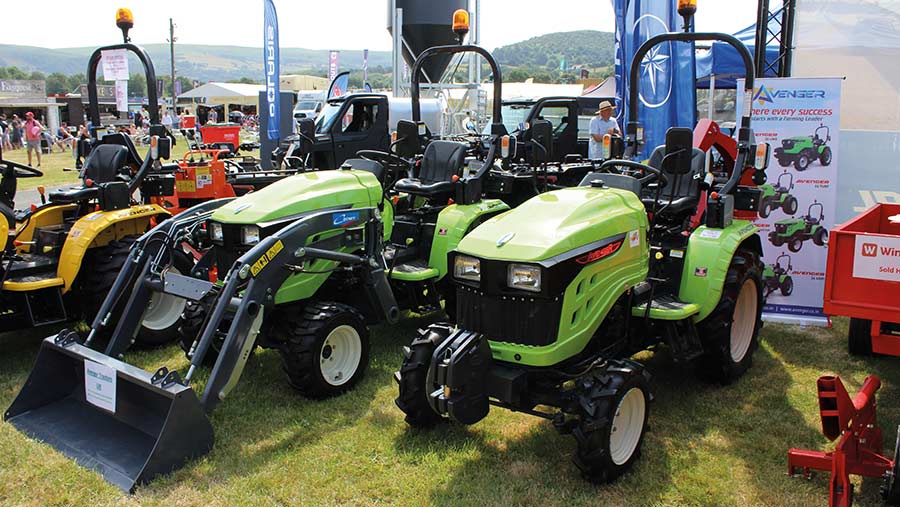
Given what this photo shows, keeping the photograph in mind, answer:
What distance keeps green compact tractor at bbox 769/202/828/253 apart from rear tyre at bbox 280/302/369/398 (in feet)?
12.4

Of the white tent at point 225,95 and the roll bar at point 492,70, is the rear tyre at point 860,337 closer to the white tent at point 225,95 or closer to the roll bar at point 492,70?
the roll bar at point 492,70

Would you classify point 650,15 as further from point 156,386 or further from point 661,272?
point 156,386

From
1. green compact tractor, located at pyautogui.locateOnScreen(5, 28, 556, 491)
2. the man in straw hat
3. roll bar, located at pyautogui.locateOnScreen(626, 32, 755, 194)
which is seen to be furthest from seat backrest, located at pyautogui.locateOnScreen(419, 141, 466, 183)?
the man in straw hat

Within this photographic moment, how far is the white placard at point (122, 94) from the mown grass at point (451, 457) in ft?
10.9

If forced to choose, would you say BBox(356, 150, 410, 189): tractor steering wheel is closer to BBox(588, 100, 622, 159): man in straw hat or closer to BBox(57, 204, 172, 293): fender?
BBox(57, 204, 172, 293): fender

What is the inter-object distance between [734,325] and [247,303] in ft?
10.3

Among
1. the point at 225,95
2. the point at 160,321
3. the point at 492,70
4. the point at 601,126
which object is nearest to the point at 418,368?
the point at 160,321

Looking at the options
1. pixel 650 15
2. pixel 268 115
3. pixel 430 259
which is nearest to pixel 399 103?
pixel 268 115

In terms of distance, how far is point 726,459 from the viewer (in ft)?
12.6

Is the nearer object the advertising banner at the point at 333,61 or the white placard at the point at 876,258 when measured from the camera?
the white placard at the point at 876,258

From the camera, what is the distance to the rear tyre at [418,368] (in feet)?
12.2

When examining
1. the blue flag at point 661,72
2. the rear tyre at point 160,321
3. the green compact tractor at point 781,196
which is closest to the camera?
the rear tyre at point 160,321

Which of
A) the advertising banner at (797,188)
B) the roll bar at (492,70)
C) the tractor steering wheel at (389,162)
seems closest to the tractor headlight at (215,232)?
the tractor steering wheel at (389,162)

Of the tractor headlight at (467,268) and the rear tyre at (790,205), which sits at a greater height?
the rear tyre at (790,205)
